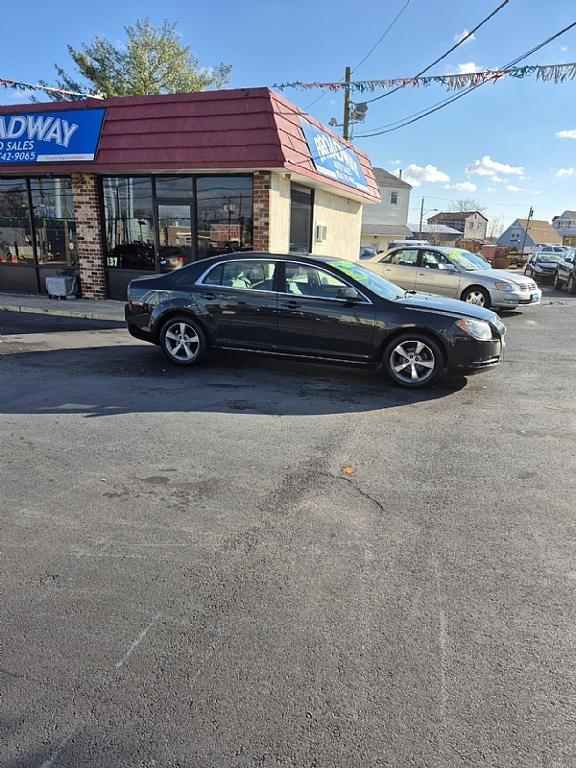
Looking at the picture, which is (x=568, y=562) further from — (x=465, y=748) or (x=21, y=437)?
(x=21, y=437)

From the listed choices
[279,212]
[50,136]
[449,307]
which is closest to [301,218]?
[279,212]

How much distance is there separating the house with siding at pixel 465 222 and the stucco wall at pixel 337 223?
79.5 m

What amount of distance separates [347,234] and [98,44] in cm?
A: 2023

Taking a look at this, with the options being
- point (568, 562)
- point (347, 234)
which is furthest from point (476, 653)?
point (347, 234)

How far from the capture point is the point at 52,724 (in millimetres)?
2014

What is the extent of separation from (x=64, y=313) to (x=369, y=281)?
755 cm

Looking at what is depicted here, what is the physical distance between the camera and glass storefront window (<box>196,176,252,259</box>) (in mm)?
11297

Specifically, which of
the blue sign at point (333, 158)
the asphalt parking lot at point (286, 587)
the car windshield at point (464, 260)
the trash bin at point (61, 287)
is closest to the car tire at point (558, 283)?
the car windshield at point (464, 260)

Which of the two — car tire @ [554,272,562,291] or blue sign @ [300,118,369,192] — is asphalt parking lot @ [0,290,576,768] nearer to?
blue sign @ [300,118,369,192]

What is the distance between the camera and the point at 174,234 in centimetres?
1210

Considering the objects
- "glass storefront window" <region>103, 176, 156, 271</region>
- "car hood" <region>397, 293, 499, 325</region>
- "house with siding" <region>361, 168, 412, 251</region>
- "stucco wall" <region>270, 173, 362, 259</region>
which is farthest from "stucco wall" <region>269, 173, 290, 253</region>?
"house with siding" <region>361, 168, 412, 251</region>

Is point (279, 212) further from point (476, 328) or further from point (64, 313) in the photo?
point (476, 328)

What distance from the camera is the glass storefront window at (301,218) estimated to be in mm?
12609

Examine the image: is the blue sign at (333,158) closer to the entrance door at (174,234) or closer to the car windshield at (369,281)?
the entrance door at (174,234)
